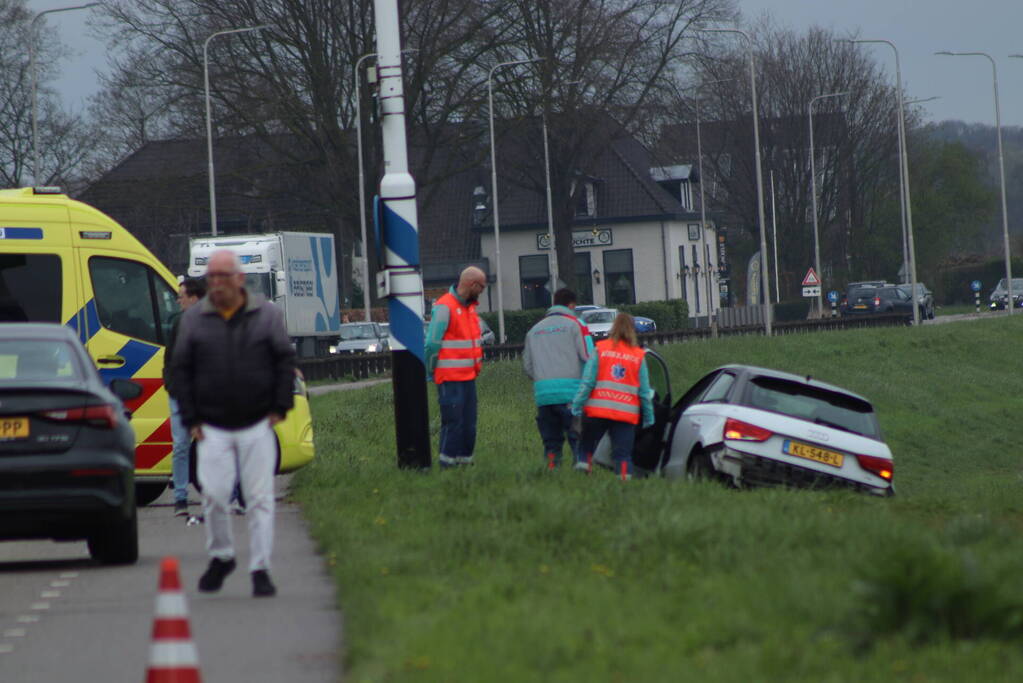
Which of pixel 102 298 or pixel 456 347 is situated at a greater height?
pixel 102 298

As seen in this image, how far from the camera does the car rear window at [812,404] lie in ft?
44.7

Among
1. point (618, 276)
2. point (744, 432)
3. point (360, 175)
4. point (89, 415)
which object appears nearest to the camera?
point (89, 415)

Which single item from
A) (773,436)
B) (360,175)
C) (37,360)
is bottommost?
(773,436)

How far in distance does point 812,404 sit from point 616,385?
5.40 ft

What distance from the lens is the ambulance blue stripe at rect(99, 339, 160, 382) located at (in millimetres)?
14023

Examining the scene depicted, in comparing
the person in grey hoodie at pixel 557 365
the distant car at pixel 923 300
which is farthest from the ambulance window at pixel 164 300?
the distant car at pixel 923 300

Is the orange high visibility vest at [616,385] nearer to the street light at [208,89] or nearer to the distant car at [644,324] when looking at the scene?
the street light at [208,89]

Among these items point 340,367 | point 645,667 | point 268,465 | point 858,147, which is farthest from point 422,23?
point 645,667

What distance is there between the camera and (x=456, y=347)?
528 inches

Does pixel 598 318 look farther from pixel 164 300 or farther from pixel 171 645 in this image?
pixel 171 645

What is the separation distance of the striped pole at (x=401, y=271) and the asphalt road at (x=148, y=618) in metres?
2.63

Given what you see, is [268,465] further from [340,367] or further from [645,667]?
[340,367]

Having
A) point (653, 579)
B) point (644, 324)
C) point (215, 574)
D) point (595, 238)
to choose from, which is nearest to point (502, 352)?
point (644, 324)

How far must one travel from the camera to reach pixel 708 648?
19.5 feet
